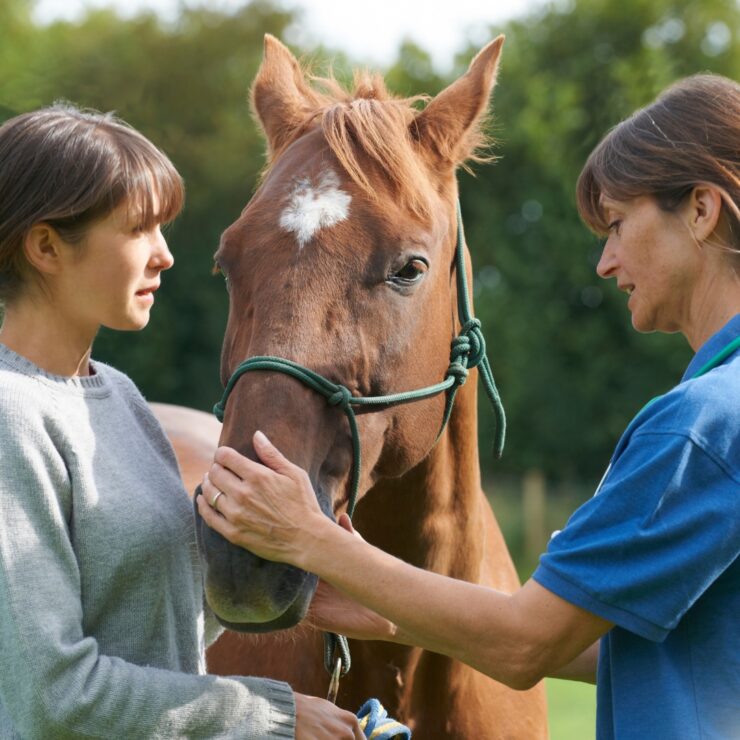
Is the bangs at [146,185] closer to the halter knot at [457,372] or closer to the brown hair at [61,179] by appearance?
the brown hair at [61,179]

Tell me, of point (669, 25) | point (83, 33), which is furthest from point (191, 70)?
point (669, 25)

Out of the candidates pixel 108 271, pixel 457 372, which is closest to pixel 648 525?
pixel 457 372

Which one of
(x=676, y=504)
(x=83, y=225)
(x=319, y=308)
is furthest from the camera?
(x=319, y=308)

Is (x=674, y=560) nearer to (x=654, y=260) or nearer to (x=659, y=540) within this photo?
(x=659, y=540)

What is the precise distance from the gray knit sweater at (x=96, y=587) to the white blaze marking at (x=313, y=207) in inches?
21.1

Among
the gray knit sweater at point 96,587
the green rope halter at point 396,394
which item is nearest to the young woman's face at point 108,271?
the gray knit sweater at point 96,587

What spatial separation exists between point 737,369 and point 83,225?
1.20 metres

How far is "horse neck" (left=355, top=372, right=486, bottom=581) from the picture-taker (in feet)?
8.39

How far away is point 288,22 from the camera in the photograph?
21.5 metres

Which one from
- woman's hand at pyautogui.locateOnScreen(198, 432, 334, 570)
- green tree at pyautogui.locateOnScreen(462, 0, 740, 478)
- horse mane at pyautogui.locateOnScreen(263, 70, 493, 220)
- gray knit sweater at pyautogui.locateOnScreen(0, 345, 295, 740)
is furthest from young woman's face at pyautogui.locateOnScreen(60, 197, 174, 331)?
green tree at pyautogui.locateOnScreen(462, 0, 740, 478)

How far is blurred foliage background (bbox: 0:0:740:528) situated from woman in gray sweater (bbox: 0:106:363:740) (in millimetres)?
11073

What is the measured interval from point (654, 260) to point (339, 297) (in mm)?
641

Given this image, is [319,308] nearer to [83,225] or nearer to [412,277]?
[412,277]

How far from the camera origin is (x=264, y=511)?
5.83ft
